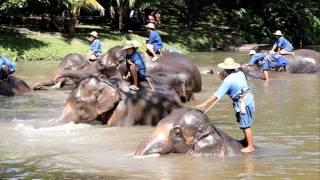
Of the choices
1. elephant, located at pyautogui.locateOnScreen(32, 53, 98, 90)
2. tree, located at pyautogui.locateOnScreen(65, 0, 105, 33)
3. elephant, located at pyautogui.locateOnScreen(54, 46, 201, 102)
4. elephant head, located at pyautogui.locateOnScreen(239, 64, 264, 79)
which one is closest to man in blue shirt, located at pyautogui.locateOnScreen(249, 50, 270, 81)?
elephant head, located at pyautogui.locateOnScreen(239, 64, 264, 79)

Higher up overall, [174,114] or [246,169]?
[174,114]

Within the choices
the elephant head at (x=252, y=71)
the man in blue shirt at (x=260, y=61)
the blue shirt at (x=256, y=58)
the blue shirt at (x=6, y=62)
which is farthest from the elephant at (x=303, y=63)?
the blue shirt at (x=6, y=62)

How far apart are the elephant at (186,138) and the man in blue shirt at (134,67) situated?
295 centimetres

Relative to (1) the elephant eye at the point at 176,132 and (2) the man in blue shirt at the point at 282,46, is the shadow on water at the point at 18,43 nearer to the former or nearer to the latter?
(2) the man in blue shirt at the point at 282,46

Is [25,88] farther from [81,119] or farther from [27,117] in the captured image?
[81,119]

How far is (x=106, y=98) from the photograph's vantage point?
1022 cm

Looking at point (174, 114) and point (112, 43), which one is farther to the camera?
point (112, 43)

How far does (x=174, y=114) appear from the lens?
8117mm

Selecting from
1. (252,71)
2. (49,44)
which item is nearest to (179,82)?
(252,71)

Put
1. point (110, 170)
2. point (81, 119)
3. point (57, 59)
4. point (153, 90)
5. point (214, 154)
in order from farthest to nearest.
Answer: point (57, 59) → point (153, 90) → point (81, 119) → point (214, 154) → point (110, 170)

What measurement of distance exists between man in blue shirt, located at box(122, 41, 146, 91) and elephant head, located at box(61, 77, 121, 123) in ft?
2.44

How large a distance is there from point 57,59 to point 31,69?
3.63 meters

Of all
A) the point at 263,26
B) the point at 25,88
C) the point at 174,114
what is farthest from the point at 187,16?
the point at 174,114

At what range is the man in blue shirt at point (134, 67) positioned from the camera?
36.5 ft
